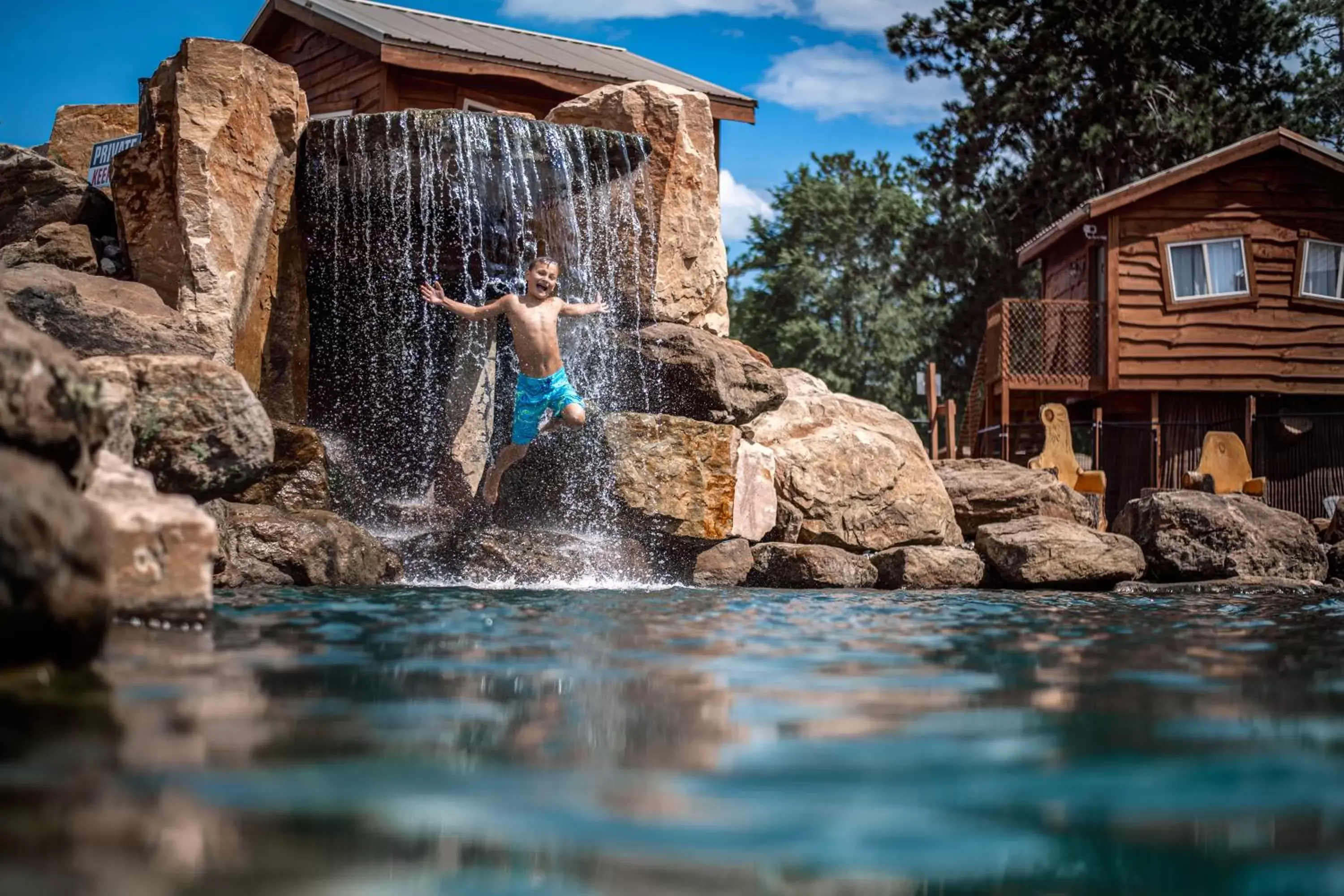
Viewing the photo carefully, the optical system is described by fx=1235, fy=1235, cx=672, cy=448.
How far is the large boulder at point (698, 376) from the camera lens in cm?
1130

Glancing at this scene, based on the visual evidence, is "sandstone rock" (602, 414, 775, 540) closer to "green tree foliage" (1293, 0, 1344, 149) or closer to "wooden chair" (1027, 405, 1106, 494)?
"wooden chair" (1027, 405, 1106, 494)

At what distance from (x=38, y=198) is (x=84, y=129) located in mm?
9715

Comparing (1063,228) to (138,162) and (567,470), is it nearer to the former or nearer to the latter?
(567,470)

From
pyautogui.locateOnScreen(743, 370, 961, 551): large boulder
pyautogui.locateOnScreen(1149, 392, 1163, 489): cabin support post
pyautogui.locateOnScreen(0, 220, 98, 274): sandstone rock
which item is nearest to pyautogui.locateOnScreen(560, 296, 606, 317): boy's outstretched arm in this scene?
pyautogui.locateOnScreen(743, 370, 961, 551): large boulder

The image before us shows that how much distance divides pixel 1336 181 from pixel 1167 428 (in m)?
5.34

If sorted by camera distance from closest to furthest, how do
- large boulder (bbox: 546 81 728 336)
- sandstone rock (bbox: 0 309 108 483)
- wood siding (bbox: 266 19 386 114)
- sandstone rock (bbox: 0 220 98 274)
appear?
sandstone rock (bbox: 0 309 108 483) → sandstone rock (bbox: 0 220 98 274) → large boulder (bbox: 546 81 728 336) → wood siding (bbox: 266 19 386 114)

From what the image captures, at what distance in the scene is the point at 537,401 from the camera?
10.6 metres

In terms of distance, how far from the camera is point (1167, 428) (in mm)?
21547

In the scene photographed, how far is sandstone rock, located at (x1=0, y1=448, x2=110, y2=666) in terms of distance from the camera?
112 inches

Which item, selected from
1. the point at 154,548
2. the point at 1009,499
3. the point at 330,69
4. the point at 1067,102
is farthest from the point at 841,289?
the point at 154,548

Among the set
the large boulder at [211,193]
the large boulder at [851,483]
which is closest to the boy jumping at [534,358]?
the large boulder at [211,193]

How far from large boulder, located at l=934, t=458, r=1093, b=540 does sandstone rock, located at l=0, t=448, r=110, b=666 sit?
34.8 ft

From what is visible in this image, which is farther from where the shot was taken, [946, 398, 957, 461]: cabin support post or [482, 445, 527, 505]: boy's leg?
[946, 398, 957, 461]: cabin support post

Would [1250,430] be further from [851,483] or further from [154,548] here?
[154,548]
